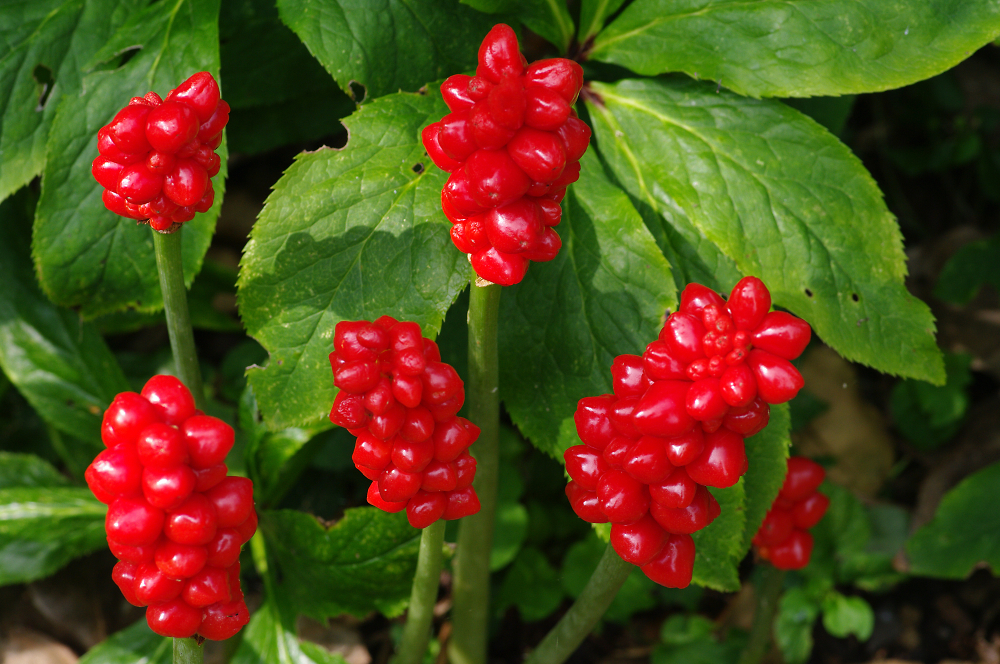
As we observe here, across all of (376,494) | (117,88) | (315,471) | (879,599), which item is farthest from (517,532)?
(117,88)

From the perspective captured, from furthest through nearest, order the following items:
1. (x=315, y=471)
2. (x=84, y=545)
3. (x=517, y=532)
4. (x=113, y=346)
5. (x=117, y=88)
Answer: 1. (x=113, y=346)
2. (x=315, y=471)
3. (x=517, y=532)
4. (x=84, y=545)
5. (x=117, y=88)

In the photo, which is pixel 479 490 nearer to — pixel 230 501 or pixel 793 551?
pixel 230 501

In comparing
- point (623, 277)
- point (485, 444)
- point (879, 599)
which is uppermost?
point (623, 277)

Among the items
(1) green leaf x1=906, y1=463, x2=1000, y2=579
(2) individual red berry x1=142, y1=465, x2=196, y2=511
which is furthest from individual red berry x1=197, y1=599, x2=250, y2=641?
(1) green leaf x1=906, y1=463, x2=1000, y2=579

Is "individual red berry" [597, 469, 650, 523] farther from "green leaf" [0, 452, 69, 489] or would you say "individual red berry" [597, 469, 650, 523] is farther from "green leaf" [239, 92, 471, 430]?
"green leaf" [0, 452, 69, 489]

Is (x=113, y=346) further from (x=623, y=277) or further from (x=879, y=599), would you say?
(x=879, y=599)

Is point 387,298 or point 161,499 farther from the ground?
point 161,499

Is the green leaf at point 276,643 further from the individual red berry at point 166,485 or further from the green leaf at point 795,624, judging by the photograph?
the green leaf at point 795,624

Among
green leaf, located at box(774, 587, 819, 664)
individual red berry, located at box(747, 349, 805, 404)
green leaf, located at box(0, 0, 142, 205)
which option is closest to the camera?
individual red berry, located at box(747, 349, 805, 404)

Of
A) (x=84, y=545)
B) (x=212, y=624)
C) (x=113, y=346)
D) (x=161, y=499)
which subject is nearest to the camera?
(x=161, y=499)
